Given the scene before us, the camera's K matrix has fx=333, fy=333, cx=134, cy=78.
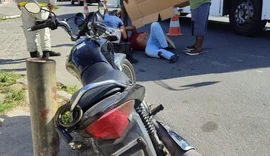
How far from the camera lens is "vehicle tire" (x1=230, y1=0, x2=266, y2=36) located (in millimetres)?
7395

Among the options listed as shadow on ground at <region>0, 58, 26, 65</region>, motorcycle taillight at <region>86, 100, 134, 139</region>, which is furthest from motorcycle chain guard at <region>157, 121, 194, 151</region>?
shadow on ground at <region>0, 58, 26, 65</region>

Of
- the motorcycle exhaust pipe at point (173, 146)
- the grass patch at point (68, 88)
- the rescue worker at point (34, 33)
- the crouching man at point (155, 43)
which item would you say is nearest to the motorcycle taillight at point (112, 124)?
the motorcycle exhaust pipe at point (173, 146)

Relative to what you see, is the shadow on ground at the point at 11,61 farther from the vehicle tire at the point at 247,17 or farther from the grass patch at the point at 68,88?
the vehicle tire at the point at 247,17

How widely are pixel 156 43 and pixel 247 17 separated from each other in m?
2.56

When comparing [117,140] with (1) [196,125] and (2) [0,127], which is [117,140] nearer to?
(1) [196,125]

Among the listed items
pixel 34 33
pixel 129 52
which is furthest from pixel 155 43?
pixel 34 33

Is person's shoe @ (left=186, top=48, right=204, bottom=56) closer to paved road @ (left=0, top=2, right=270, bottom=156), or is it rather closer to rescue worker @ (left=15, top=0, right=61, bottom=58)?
paved road @ (left=0, top=2, right=270, bottom=156)

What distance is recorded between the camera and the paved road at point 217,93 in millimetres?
3232

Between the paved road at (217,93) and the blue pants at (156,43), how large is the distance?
14 centimetres

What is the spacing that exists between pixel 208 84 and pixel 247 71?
0.93 m

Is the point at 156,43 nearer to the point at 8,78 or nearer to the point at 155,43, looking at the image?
the point at 155,43

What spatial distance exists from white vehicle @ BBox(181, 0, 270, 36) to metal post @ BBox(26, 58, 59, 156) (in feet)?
20.5

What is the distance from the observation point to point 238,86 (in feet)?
15.2

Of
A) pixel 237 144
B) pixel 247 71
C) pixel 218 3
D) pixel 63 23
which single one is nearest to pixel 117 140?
pixel 63 23
